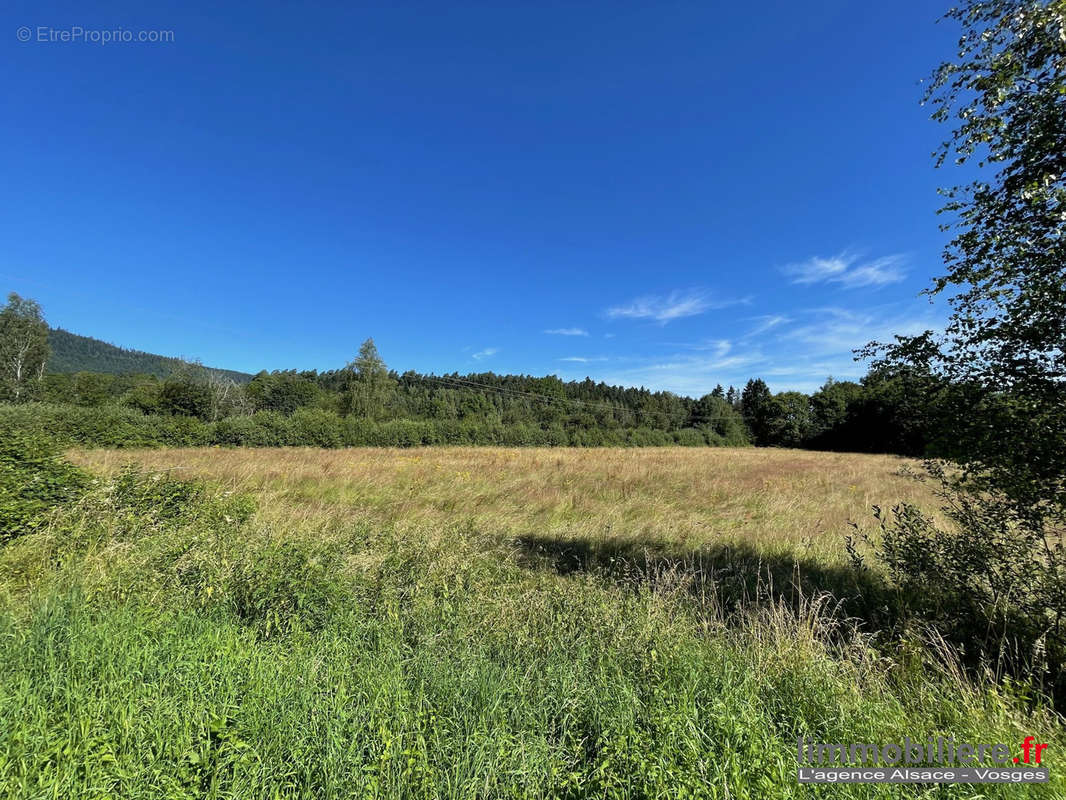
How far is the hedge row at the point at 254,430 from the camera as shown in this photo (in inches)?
763

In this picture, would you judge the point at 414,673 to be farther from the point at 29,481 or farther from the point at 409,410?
the point at 409,410

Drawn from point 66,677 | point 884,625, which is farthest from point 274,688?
point 884,625

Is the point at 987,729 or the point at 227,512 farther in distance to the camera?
the point at 227,512

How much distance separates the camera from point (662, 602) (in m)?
4.43

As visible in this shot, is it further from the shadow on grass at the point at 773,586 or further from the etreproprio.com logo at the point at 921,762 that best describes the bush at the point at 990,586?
the etreproprio.com logo at the point at 921,762

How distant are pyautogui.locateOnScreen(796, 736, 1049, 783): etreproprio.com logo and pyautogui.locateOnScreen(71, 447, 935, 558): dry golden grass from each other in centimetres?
544

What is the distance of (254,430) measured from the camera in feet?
82.7

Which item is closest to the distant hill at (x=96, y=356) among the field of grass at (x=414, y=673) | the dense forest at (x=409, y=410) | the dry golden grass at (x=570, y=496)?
the dense forest at (x=409, y=410)

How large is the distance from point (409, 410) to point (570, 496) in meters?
52.0

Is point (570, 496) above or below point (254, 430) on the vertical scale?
below

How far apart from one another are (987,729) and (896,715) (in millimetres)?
496

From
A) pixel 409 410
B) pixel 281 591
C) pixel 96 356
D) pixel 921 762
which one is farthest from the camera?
pixel 96 356

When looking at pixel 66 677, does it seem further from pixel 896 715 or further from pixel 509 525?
pixel 509 525

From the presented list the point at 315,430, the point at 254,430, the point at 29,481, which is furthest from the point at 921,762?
the point at 315,430
